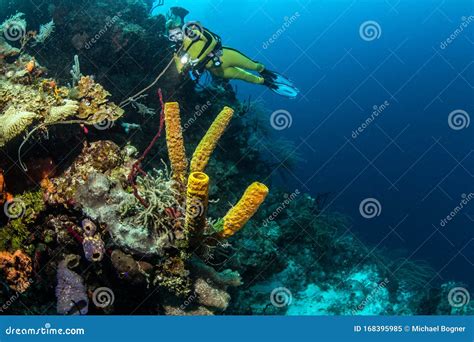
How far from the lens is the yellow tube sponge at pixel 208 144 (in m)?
3.84

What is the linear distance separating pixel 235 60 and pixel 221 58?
325 mm

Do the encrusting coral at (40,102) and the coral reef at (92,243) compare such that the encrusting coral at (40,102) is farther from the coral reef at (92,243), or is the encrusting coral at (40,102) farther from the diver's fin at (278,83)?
the diver's fin at (278,83)

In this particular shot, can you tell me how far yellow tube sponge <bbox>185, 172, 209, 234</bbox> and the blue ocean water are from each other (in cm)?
2132

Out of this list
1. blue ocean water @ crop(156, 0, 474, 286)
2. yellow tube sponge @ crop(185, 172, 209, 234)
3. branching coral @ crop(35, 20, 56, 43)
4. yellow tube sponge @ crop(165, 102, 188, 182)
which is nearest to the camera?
yellow tube sponge @ crop(185, 172, 209, 234)

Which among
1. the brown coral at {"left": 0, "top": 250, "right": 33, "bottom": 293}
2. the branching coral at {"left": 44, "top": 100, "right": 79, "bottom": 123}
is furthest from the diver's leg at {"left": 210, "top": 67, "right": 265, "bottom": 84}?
the brown coral at {"left": 0, "top": 250, "right": 33, "bottom": 293}

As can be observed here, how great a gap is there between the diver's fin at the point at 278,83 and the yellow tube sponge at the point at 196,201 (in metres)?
4.07

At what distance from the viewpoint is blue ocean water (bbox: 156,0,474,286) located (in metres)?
31.8

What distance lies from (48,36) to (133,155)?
10.3 feet

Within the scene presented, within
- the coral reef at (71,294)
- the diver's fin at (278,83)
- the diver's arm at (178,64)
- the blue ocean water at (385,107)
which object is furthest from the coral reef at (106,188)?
the blue ocean water at (385,107)

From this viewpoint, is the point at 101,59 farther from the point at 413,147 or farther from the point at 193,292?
the point at 413,147

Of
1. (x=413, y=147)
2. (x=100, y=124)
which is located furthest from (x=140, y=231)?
(x=413, y=147)

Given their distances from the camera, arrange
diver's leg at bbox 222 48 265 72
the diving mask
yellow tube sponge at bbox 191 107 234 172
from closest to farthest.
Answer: yellow tube sponge at bbox 191 107 234 172 → the diving mask → diver's leg at bbox 222 48 265 72

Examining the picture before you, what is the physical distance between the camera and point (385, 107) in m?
29.7

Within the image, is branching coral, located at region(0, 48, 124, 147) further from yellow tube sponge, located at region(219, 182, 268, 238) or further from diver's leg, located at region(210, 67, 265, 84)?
diver's leg, located at region(210, 67, 265, 84)
